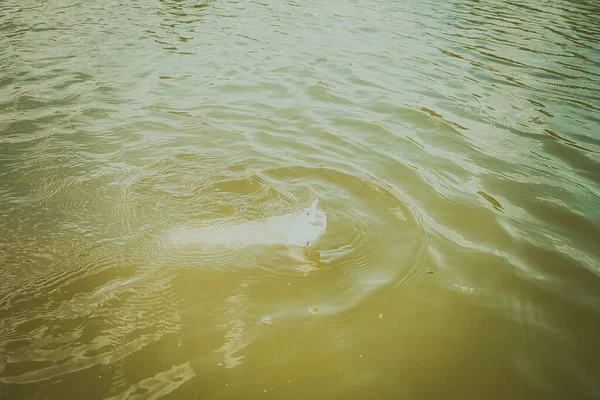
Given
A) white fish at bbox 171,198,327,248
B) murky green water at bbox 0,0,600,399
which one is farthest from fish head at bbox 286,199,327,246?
murky green water at bbox 0,0,600,399

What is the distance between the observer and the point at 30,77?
699 cm

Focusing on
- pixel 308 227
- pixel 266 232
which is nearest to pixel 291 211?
pixel 266 232

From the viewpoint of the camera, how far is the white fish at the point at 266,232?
356 cm

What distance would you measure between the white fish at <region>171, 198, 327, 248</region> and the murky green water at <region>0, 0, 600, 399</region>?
119mm

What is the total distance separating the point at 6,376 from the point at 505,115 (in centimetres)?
834

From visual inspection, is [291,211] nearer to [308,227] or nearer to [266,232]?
[266,232]

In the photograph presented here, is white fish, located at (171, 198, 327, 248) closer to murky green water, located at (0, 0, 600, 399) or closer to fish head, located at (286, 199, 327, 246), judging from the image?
fish head, located at (286, 199, 327, 246)

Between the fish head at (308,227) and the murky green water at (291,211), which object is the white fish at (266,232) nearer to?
the fish head at (308,227)

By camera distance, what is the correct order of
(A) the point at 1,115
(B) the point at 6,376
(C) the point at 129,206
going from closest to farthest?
(B) the point at 6,376
(C) the point at 129,206
(A) the point at 1,115

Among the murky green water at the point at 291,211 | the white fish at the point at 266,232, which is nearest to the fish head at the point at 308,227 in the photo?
the white fish at the point at 266,232

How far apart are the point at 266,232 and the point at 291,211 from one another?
59 cm

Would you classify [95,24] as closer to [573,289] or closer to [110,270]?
[110,270]

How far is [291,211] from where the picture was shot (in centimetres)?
434

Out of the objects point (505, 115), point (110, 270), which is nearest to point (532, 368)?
point (110, 270)
